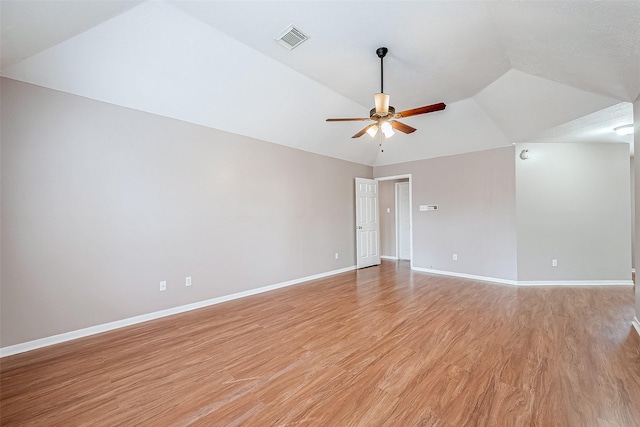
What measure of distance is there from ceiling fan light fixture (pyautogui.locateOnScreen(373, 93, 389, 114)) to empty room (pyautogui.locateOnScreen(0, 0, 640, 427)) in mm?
27

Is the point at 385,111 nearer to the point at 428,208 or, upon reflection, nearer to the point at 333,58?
→ the point at 333,58

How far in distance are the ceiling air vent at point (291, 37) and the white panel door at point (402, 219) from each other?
5283mm

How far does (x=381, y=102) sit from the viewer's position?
8.72ft

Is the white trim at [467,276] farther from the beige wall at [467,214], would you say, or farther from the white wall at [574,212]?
the white wall at [574,212]

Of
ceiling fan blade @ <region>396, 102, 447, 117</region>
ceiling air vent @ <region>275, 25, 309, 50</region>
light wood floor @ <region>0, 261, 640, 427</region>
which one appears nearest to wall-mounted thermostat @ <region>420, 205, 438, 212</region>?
light wood floor @ <region>0, 261, 640, 427</region>

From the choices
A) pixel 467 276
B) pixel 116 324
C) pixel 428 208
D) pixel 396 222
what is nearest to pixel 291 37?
pixel 116 324

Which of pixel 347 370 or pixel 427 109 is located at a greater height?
pixel 427 109

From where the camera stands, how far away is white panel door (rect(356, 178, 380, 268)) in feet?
20.1

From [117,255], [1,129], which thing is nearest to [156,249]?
[117,255]

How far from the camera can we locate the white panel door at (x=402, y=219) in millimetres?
7277

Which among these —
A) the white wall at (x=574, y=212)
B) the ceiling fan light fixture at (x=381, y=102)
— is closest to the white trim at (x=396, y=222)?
the white wall at (x=574, y=212)

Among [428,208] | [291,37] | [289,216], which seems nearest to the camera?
[291,37]

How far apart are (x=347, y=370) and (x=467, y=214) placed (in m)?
4.32

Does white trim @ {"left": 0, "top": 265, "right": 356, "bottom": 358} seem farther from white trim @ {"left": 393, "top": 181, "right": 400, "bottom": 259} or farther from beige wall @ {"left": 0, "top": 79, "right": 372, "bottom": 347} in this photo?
white trim @ {"left": 393, "top": 181, "right": 400, "bottom": 259}
